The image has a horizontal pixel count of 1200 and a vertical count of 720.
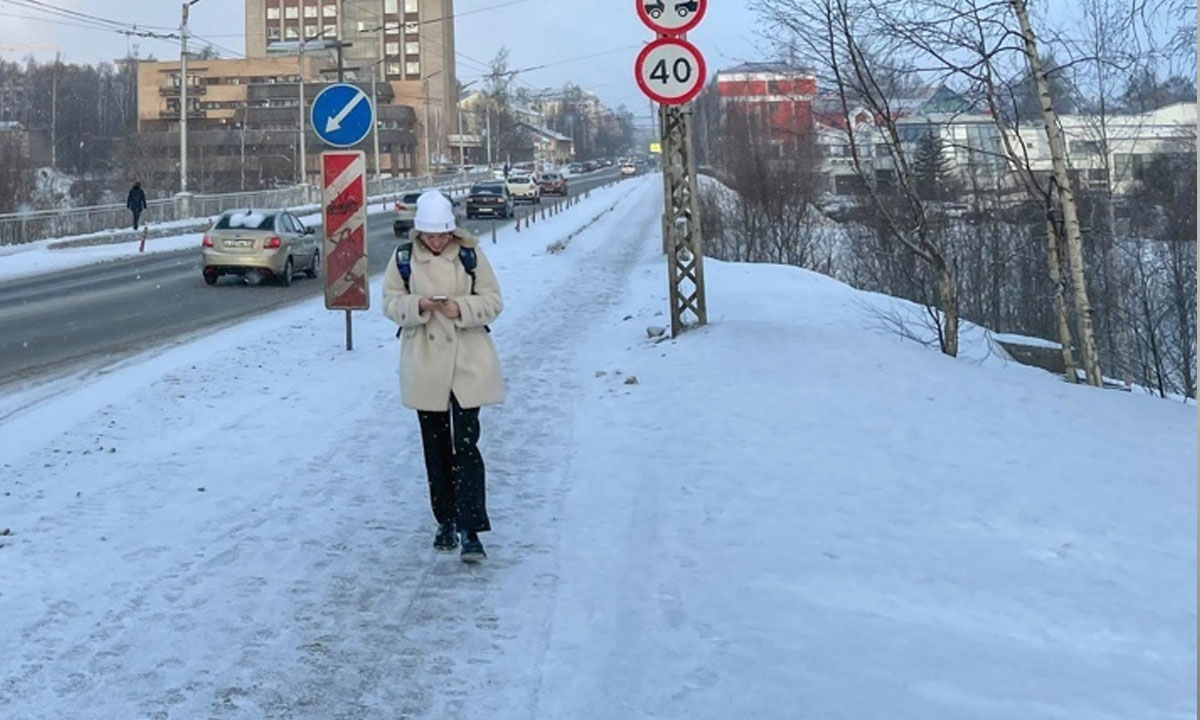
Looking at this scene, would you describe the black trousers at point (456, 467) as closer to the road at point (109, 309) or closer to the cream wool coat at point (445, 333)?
the cream wool coat at point (445, 333)

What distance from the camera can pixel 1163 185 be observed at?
70.7 feet

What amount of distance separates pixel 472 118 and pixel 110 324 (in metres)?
141

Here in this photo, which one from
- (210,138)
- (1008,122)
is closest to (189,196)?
(1008,122)

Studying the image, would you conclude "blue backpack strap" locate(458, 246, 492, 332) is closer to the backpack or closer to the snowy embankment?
the backpack

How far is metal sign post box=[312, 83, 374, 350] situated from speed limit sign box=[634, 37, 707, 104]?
111 inches

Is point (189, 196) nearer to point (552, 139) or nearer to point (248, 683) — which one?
point (248, 683)

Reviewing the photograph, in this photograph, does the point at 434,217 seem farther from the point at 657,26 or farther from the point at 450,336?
the point at 657,26

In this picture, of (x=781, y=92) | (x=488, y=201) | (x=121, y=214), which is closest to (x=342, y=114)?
(x=781, y=92)

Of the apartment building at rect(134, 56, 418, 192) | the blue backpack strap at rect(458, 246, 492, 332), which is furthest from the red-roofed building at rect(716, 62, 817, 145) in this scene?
the apartment building at rect(134, 56, 418, 192)

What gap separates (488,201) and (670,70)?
4163 cm

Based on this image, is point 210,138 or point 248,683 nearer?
point 248,683

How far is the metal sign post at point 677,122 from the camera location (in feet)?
38.1

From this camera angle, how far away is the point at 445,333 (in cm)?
564

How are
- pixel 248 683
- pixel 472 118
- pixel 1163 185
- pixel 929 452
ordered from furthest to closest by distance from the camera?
pixel 472 118
pixel 1163 185
pixel 929 452
pixel 248 683
